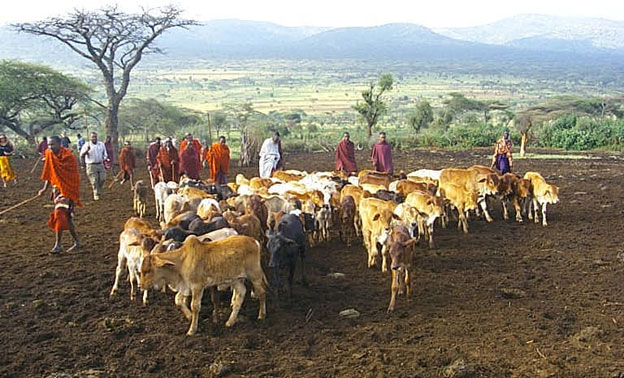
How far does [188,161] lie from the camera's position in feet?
50.2

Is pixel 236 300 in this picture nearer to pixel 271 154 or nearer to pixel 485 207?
pixel 485 207

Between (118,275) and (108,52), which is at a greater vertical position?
(108,52)

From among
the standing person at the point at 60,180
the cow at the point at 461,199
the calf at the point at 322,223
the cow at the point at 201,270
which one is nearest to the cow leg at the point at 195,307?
the cow at the point at 201,270

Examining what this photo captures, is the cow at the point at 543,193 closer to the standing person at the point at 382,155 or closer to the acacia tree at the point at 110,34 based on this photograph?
the standing person at the point at 382,155

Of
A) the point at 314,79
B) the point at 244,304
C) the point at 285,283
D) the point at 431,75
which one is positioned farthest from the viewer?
the point at 431,75

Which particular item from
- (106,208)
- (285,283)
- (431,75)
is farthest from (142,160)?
(431,75)

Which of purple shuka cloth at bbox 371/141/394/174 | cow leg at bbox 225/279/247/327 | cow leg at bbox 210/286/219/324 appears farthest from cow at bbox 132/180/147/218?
cow leg at bbox 225/279/247/327

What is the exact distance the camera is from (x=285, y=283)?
8742 mm

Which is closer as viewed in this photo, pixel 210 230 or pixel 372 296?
pixel 372 296

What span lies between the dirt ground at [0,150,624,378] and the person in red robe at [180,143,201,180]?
12.6 feet

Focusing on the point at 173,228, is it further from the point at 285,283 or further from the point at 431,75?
the point at 431,75

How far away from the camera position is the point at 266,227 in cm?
1071

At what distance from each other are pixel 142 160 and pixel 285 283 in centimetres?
1957

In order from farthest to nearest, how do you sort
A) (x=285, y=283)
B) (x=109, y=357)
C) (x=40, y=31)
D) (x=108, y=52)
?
(x=108, y=52) → (x=40, y=31) → (x=285, y=283) → (x=109, y=357)
